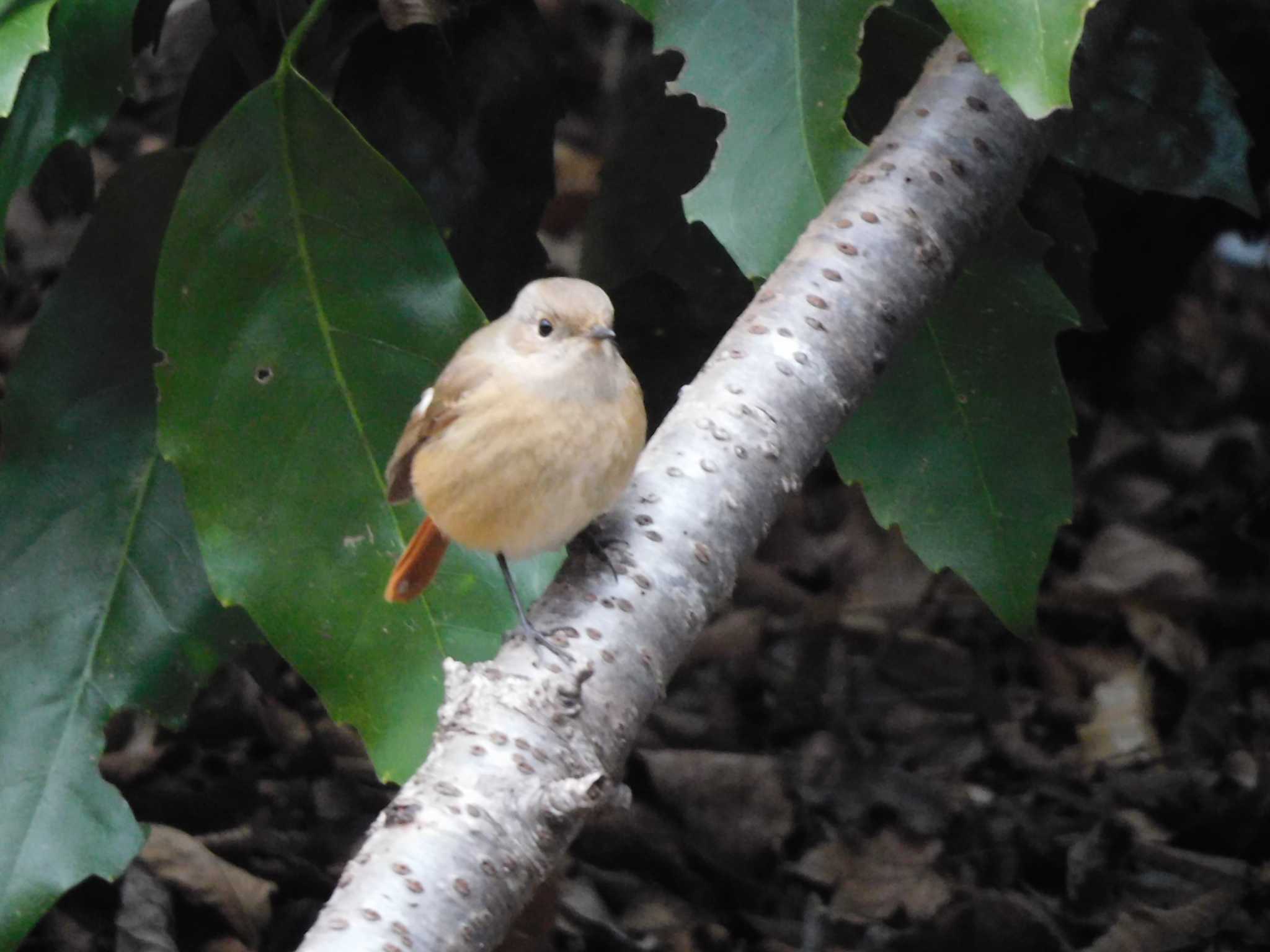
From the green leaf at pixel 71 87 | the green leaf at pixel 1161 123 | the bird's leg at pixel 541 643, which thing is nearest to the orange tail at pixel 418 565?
the bird's leg at pixel 541 643

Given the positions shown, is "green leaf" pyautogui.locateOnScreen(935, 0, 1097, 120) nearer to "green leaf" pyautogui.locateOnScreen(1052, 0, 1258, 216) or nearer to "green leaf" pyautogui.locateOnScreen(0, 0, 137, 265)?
"green leaf" pyautogui.locateOnScreen(1052, 0, 1258, 216)

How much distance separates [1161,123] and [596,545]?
1.55 metres

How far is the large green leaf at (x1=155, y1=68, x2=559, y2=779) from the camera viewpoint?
2348 mm

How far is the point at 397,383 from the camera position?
248 centimetres

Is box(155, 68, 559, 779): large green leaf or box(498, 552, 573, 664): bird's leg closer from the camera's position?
box(498, 552, 573, 664): bird's leg

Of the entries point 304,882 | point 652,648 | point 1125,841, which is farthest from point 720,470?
point 1125,841

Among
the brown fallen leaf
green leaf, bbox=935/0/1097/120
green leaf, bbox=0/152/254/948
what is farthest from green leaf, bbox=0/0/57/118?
the brown fallen leaf

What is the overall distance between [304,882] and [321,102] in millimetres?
1720

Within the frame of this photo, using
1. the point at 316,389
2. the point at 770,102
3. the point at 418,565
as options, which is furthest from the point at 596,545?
the point at 770,102

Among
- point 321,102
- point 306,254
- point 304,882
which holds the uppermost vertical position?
point 321,102

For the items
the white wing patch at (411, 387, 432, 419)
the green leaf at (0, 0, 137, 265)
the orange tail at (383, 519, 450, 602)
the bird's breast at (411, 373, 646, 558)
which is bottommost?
the orange tail at (383, 519, 450, 602)

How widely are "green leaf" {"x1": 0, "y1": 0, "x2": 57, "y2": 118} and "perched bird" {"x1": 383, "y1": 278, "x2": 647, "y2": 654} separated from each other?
0.77m

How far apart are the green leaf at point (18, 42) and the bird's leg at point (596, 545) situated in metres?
1.05

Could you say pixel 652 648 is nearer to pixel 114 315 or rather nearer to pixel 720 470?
pixel 720 470
